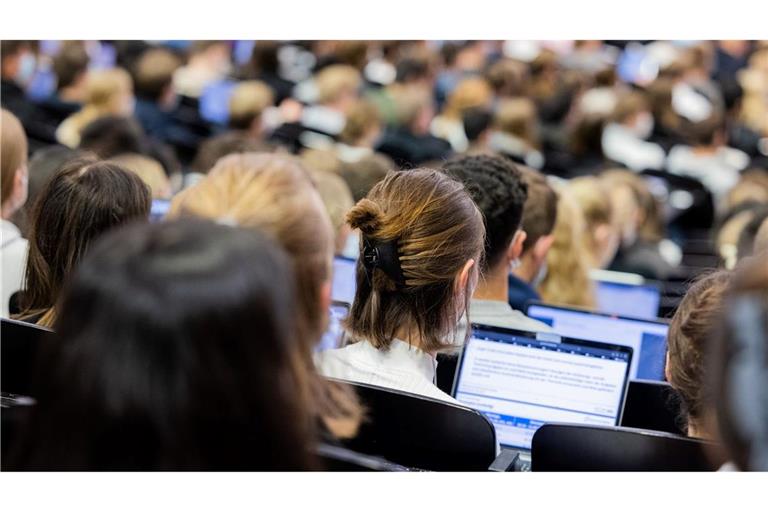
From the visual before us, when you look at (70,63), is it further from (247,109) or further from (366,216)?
(366,216)

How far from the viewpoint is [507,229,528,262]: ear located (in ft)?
9.21

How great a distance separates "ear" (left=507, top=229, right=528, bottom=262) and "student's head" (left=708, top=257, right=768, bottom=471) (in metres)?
1.77

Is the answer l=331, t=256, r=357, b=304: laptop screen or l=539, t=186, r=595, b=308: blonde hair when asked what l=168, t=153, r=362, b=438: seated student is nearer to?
l=331, t=256, r=357, b=304: laptop screen

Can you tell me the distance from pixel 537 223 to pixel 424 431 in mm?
1394

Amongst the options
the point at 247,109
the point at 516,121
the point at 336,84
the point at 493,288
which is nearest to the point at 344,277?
the point at 493,288

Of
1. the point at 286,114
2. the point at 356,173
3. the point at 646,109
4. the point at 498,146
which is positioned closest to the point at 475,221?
the point at 356,173

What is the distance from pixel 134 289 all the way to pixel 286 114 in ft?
23.2

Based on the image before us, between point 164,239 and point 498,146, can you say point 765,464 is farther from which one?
point 498,146

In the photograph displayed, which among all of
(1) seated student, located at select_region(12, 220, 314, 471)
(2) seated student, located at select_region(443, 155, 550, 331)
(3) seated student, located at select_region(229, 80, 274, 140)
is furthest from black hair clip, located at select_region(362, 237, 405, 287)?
(3) seated student, located at select_region(229, 80, 274, 140)

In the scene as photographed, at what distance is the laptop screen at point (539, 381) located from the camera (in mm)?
2301

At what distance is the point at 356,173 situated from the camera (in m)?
4.36

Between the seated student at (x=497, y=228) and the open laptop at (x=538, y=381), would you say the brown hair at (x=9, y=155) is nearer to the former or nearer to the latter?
the seated student at (x=497, y=228)

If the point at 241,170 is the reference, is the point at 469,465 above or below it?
below

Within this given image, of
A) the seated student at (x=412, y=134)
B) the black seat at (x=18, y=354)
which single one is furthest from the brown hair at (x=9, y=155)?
the seated student at (x=412, y=134)
